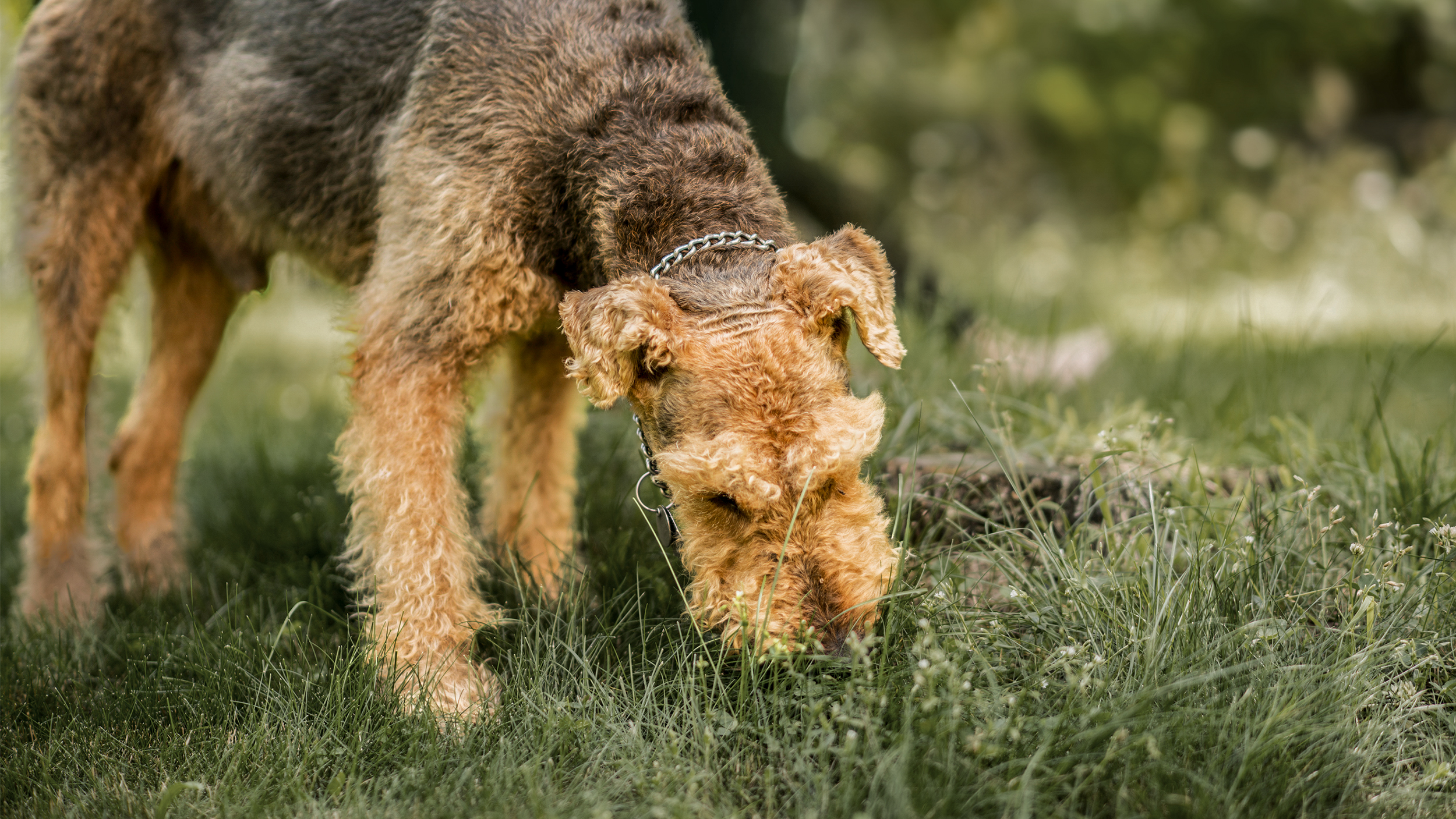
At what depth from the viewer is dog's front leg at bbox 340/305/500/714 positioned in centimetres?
276

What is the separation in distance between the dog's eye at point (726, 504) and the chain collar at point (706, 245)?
0.62 metres

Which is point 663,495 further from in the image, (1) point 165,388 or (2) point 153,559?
(1) point 165,388

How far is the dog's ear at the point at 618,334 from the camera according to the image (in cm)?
237

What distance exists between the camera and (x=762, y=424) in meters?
2.33

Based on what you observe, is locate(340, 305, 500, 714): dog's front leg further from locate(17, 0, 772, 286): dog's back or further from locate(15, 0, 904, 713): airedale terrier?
locate(17, 0, 772, 286): dog's back

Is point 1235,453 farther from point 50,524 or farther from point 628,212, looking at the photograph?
point 50,524

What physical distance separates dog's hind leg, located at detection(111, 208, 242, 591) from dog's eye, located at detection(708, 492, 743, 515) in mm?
2860

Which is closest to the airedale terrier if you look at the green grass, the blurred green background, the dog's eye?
the dog's eye

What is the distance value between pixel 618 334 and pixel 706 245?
17.0 inches

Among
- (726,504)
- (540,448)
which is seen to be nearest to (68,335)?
(540,448)

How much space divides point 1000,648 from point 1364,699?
75 cm

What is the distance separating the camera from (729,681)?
8.04ft

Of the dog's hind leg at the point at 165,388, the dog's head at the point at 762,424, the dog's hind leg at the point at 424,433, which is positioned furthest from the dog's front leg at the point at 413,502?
the dog's hind leg at the point at 165,388

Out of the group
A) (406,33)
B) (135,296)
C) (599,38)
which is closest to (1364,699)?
(599,38)
